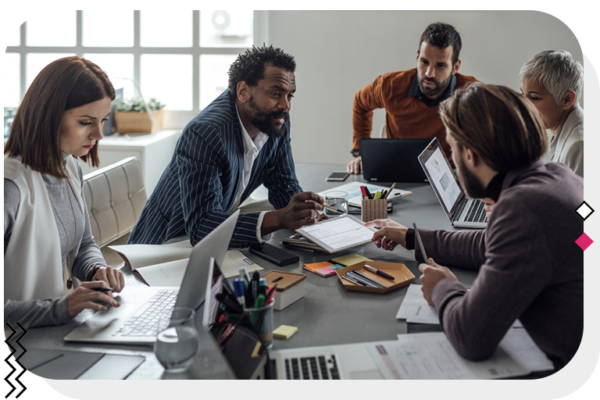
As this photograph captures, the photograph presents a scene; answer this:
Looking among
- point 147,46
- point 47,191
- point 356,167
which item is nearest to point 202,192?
point 47,191

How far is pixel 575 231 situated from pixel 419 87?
1984 millimetres

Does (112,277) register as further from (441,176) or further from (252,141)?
(441,176)

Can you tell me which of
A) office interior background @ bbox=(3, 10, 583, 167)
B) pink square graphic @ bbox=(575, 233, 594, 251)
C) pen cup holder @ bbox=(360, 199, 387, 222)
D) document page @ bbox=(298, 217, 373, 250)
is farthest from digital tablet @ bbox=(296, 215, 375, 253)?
office interior background @ bbox=(3, 10, 583, 167)

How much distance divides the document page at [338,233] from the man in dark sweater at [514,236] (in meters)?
0.47

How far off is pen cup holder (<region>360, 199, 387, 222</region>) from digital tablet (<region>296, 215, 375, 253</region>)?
0.13 m

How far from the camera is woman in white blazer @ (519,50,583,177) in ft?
5.88

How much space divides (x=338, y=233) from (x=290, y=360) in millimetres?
702

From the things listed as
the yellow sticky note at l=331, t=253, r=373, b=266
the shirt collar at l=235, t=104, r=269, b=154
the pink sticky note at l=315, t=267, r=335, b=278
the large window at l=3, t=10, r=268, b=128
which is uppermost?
the large window at l=3, t=10, r=268, b=128

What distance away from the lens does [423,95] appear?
285cm

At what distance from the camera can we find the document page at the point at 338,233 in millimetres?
1611

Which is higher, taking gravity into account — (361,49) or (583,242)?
(361,49)

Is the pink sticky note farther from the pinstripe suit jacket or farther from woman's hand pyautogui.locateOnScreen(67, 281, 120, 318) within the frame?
woman's hand pyautogui.locateOnScreen(67, 281, 120, 318)

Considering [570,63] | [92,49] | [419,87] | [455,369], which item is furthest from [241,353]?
[92,49]

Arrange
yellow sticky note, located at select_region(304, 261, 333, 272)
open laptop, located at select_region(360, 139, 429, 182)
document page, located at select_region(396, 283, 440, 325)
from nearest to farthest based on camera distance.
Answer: document page, located at select_region(396, 283, 440, 325), yellow sticky note, located at select_region(304, 261, 333, 272), open laptop, located at select_region(360, 139, 429, 182)
